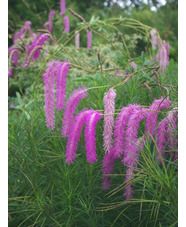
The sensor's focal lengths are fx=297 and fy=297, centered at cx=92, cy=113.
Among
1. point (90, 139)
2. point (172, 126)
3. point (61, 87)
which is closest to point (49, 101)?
point (61, 87)

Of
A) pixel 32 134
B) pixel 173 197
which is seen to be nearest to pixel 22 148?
pixel 32 134

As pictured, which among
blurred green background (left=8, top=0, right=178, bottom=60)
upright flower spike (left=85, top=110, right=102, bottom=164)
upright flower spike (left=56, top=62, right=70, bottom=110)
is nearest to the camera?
upright flower spike (left=85, top=110, right=102, bottom=164)

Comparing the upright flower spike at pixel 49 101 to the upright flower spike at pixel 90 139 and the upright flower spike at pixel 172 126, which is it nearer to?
the upright flower spike at pixel 90 139

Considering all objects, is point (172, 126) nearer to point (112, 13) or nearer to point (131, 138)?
point (131, 138)

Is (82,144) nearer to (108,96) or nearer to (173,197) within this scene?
(108,96)

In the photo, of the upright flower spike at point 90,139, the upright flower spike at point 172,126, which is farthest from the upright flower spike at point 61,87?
the upright flower spike at point 172,126

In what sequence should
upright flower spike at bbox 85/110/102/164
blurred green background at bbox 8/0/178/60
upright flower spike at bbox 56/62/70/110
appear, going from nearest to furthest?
upright flower spike at bbox 85/110/102/164
upright flower spike at bbox 56/62/70/110
blurred green background at bbox 8/0/178/60

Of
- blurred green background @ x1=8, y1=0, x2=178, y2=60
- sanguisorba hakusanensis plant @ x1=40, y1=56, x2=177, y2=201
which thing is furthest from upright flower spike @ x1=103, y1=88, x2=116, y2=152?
blurred green background @ x1=8, y1=0, x2=178, y2=60

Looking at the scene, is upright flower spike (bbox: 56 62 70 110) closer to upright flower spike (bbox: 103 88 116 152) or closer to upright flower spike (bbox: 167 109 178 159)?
upright flower spike (bbox: 103 88 116 152)

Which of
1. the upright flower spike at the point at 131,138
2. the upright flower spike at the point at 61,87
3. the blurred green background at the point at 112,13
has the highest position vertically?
the blurred green background at the point at 112,13

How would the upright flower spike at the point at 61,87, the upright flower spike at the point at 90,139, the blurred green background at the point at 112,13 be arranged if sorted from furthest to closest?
the blurred green background at the point at 112,13, the upright flower spike at the point at 61,87, the upright flower spike at the point at 90,139

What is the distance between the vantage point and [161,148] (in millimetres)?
1222

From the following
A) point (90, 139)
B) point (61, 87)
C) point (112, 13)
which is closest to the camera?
point (90, 139)
